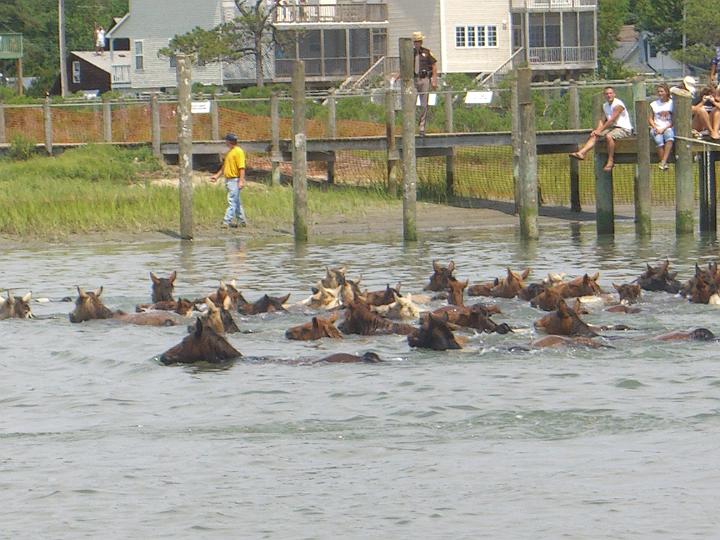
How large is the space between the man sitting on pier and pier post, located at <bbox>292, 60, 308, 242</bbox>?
482cm

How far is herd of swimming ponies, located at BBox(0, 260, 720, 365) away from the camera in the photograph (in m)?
16.1

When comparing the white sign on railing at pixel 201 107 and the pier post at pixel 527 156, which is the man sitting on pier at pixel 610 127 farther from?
the white sign on railing at pixel 201 107

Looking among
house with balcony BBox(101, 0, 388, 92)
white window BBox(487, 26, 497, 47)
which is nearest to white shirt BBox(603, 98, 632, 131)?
house with balcony BBox(101, 0, 388, 92)

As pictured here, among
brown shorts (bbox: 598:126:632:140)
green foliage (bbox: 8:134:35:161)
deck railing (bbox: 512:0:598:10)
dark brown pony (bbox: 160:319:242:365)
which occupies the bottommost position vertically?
dark brown pony (bbox: 160:319:242:365)

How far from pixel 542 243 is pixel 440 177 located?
391 inches

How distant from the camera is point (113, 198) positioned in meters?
33.3

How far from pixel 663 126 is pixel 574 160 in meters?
6.27

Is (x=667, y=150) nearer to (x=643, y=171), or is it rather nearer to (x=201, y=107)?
(x=643, y=171)

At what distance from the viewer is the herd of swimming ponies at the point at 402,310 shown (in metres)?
16.1

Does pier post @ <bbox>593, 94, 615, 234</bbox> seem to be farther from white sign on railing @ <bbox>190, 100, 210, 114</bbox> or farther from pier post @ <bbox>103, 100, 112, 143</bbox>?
pier post @ <bbox>103, 100, 112, 143</bbox>

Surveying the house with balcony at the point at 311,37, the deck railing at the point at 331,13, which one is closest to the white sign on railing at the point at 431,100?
the house with balcony at the point at 311,37

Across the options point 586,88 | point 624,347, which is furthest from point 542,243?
point 624,347

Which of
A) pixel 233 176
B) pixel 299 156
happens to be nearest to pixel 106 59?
pixel 233 176

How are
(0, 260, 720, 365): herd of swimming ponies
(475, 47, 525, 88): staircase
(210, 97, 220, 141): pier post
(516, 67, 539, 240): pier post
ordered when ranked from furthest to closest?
(475, 47, 525, 88): staircase, (210, 97, 220, 141): pier post, (516, 67, 539, 240): pier post, (0, 260, 720, 365): herd of swimming ponies
